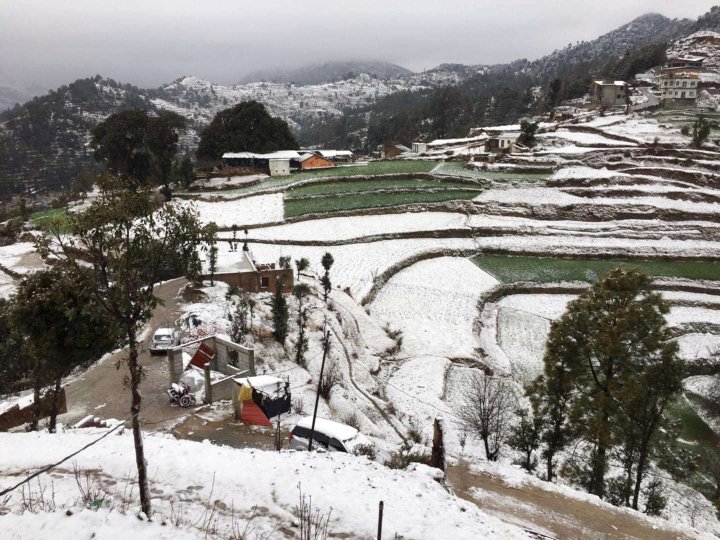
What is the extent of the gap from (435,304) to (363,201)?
1704 cm

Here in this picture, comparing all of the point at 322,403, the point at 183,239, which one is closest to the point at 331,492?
the point at 183,239

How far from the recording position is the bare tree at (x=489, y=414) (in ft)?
42.8

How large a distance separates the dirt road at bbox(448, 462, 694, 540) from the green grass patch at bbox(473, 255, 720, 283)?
749 inches

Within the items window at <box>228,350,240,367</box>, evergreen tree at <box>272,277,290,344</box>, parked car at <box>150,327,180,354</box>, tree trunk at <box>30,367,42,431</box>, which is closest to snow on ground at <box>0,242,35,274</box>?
parked car at <box>150,327,180,354</box>

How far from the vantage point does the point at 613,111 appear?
6406 centimetres

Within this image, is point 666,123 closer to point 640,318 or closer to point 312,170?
point 312,170

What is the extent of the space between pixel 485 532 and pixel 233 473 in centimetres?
398

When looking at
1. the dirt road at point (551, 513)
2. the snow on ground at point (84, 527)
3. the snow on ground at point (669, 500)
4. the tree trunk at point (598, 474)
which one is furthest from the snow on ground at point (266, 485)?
the tree trunk at point (598, 474)

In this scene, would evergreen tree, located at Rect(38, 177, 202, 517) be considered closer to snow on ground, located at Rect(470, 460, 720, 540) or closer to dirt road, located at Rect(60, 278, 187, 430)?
dirt road, located at Rect(60, 278, 187, 430)

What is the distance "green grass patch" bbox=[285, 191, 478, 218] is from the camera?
37812 mm

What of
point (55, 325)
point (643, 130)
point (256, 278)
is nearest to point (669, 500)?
point (55, 325)

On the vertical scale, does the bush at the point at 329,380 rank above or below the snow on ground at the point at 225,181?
below

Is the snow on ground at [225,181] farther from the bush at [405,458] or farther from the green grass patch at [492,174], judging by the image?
the bush at [405,458]

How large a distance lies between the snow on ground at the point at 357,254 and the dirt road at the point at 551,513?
604 inches
